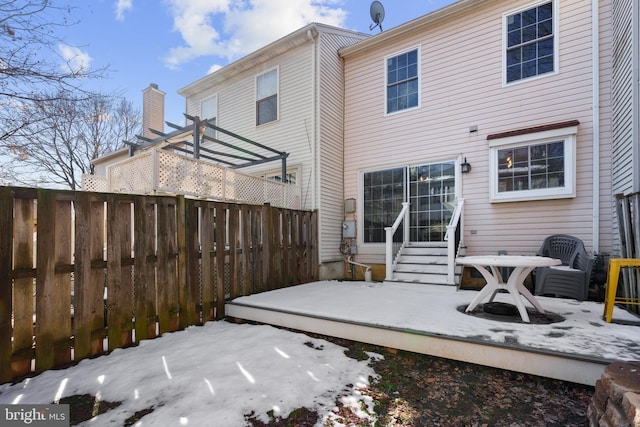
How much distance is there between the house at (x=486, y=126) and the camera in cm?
494

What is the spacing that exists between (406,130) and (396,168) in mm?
898

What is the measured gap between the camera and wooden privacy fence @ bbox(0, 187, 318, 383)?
248 cm

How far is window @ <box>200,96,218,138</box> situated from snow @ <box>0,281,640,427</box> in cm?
713

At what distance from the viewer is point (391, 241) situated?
581 centimetres

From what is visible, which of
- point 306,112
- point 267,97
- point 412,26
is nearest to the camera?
point 412,26

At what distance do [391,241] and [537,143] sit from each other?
318 cm

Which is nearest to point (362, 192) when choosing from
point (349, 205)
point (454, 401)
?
point (349, 205)

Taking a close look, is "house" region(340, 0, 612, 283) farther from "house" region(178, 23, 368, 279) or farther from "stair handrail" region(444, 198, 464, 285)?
"house" region(178, 23, 368, 279)

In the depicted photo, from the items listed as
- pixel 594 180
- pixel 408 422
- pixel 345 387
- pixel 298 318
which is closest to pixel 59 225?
pixel 298 318

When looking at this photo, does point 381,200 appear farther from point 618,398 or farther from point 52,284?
point 52,284

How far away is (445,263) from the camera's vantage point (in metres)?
5.57

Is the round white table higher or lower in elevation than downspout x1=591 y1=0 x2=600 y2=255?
lower

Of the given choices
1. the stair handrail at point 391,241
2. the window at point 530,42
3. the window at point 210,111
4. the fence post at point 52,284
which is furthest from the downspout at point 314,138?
the fence post at point 52,284

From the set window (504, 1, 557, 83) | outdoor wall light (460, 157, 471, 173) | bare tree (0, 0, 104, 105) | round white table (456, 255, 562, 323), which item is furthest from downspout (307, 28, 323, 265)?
bare tree (0, 0, 104, 105)
